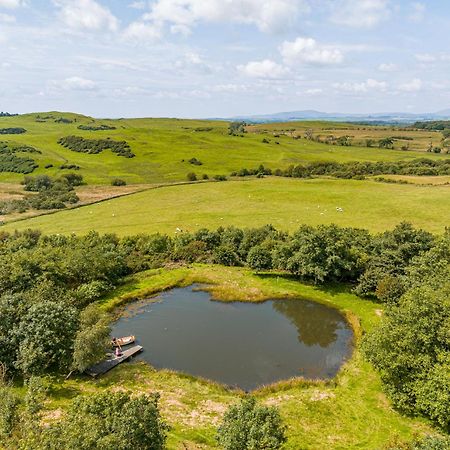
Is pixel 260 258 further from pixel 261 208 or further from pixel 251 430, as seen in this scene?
pixel 251 430

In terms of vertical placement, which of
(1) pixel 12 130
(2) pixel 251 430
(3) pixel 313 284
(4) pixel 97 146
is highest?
(1) pixel 12 130

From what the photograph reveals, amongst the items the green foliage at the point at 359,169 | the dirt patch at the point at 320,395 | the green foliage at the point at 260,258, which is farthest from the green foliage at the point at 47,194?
the dirt patch at the point at 320,395

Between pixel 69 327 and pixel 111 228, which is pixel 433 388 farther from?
pixel 111 228

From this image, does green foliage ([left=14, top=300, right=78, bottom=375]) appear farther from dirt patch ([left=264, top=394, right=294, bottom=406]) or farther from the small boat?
dirt patch ([left=264, top=394, right=294, bottom=406])

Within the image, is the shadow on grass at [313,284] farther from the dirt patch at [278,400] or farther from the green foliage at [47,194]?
the green foliage at [47,194]

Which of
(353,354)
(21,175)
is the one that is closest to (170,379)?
(353,354)

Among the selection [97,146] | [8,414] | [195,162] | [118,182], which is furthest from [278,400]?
[97,146]
